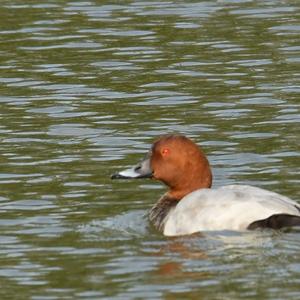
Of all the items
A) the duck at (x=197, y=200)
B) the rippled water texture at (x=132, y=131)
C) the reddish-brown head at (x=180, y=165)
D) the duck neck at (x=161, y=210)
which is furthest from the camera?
the reddish-brown head at (x=180, y=165)

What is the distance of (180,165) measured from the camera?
38.5 feet

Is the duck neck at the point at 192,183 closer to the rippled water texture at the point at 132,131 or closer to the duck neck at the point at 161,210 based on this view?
the duck neck at the point at 161,210

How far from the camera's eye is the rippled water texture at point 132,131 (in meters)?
9.84

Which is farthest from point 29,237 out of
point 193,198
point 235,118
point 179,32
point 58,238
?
point 179,32

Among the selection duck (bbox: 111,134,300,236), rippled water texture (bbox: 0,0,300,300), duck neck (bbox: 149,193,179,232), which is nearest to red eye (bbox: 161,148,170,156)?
duck (bbox: 111,134,300,236)

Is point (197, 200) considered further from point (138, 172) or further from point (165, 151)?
point (138, 172)

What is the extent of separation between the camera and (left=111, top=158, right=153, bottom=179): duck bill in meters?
11.8

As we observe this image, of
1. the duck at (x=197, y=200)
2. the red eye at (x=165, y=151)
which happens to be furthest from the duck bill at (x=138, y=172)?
the red eye at (x=165, y=151)

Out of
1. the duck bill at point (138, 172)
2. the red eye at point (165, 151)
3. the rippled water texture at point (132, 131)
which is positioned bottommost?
the rippled water texture at point (132, 131)

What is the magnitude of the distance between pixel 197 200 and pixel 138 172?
88cm

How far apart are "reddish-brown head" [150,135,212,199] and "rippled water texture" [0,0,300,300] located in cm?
31

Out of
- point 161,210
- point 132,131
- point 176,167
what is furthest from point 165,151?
point 132,131

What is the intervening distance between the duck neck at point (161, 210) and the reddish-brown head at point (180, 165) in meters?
0.08

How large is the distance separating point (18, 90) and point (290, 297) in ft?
25.0
